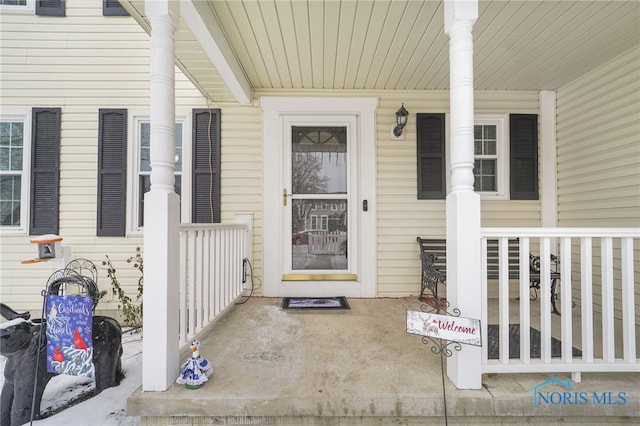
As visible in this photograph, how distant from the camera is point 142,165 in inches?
136

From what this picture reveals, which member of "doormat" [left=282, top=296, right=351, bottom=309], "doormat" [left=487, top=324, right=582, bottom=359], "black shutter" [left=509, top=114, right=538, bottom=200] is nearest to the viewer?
"doormat" [left=487, top=324, right=582, bottom=359]

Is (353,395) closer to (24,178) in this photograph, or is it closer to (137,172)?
(137,172)

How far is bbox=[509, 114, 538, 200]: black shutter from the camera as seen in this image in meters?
3.46

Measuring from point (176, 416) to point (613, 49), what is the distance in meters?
4.39

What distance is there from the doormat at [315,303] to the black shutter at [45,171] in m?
2.77

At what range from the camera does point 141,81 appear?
3.42 meters

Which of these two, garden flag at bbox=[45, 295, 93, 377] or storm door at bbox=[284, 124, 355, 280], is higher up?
storm door at bbox=[284, 124, 355, 280]

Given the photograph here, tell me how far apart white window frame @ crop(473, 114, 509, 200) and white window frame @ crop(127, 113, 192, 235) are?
3.40 metres

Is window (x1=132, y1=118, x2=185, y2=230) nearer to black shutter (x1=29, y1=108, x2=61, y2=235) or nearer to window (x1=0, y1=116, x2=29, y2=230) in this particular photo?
black shutter (x1=29, y1=108, x2=61, y2=235)

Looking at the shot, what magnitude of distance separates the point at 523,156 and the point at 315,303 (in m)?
2.96

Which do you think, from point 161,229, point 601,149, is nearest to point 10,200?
point 161,229

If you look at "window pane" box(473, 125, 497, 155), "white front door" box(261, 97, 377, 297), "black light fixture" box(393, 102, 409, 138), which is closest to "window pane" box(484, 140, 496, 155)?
"window pane" box(473, 125, 497, 155)

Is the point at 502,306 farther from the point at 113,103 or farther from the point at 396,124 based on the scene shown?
the point at 113,103

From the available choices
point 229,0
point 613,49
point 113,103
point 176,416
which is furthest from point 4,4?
point 613,49
